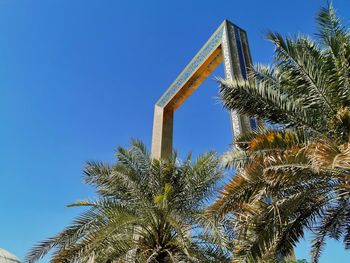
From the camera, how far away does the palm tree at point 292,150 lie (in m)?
4.56

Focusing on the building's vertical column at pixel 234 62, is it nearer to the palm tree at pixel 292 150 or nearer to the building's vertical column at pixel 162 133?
the palm tree at pixel 292 150

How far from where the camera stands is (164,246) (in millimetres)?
7230

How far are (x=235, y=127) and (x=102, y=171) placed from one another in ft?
10.7

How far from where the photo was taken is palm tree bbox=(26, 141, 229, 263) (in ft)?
21.5

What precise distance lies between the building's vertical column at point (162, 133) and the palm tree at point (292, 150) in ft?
18.7

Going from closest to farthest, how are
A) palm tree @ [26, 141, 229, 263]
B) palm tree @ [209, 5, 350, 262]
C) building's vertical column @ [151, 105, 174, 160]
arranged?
1. palm tree @ [209, 5, 350, 262]
2. palm tree @ [26, 141, 229, 263]
3. building's vertical column @ [151, 105, 174, 160]

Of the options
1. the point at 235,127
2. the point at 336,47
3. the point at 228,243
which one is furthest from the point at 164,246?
the point at 336,47

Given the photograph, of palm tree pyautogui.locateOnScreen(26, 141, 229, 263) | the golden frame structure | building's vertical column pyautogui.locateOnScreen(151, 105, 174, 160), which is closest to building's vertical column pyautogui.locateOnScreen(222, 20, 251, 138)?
the golden frame structure

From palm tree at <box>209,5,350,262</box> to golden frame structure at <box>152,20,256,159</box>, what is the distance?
2.99 m

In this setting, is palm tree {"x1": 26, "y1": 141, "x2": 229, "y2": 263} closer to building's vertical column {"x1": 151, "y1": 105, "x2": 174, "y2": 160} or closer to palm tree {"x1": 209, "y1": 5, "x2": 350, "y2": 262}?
palm tree {"x1": 209, "y1": 5, "x2": 350, "y2": 262}

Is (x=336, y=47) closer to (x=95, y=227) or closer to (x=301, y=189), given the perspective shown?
(x=301, y=189)

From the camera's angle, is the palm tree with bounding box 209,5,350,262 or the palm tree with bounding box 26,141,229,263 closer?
the palm tree with bounding box 209,5,350,262

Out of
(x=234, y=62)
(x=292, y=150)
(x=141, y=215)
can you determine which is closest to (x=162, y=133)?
(x=234, y=62)

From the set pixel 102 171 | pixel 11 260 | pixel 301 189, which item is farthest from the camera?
pixel 11 260
